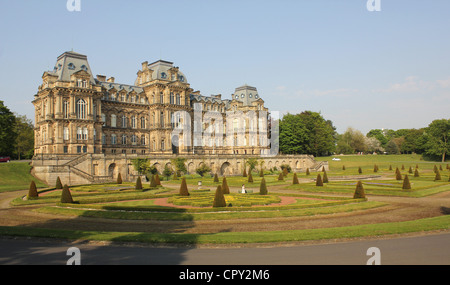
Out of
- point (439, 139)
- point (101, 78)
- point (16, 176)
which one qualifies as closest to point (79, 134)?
point (16, 176)

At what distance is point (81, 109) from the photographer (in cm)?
6650

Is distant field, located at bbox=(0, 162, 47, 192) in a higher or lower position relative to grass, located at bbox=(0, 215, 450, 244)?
higher

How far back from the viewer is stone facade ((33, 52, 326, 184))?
208 ft

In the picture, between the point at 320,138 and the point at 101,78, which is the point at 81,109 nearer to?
the point at 101,78

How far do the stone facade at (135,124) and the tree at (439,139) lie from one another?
138ft

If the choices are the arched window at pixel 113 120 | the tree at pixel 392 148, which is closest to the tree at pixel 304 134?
the tree at pixel 392 148

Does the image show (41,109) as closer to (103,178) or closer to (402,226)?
(103,178)

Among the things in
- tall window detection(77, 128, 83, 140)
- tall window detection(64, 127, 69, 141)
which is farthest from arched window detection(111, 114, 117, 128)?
tall window detection(64, 127, 69, 141)

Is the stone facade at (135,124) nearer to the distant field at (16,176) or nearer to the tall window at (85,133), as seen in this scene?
the tall window at (85,133)

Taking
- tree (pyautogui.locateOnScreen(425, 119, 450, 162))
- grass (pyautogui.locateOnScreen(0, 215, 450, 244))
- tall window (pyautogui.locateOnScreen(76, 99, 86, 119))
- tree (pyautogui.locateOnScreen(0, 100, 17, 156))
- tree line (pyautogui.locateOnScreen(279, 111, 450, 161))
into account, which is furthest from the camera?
tree line (pyautogui.locateOnScreen(279, 111, 450, 161))

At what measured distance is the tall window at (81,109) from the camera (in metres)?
66.2

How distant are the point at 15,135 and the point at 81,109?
18798mm

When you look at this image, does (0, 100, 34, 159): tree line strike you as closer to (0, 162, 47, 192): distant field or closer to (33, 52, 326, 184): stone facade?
(33, 52, 326, 184): stone facade
